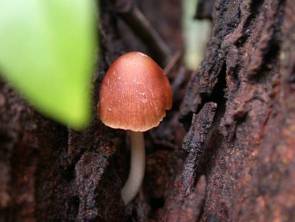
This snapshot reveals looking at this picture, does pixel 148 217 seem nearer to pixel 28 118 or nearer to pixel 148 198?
A: pixel 148 198

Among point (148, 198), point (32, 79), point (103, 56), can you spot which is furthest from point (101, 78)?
point (32, 79)

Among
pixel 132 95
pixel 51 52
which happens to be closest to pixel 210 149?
pixel 132 95

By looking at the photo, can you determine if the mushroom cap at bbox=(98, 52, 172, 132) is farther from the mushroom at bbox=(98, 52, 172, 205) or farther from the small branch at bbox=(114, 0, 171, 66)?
the small branch at bbox=(114, 0, 171, 66)

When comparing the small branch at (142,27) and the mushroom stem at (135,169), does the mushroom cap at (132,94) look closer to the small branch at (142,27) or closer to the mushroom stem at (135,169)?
the mushroom stem at (135,169)

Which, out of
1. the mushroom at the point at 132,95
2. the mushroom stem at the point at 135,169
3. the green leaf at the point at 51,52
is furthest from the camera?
the mushroom stem at the point at 135,169

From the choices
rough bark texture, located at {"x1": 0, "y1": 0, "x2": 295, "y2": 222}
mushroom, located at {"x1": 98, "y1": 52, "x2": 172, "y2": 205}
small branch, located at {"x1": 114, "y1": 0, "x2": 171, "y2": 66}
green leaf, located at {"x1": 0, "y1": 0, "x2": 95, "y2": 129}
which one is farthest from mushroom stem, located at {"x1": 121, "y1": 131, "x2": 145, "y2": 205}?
green leaf, located at {"x1": 0, "y1": 0, "x2": 95, "y2": 129}

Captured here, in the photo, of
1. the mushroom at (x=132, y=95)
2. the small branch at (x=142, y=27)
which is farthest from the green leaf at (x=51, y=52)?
the small branch at (x=142, y=27)

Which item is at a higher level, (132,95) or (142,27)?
(132,95)

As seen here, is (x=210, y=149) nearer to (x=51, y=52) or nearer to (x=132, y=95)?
(x=132, y=95)
